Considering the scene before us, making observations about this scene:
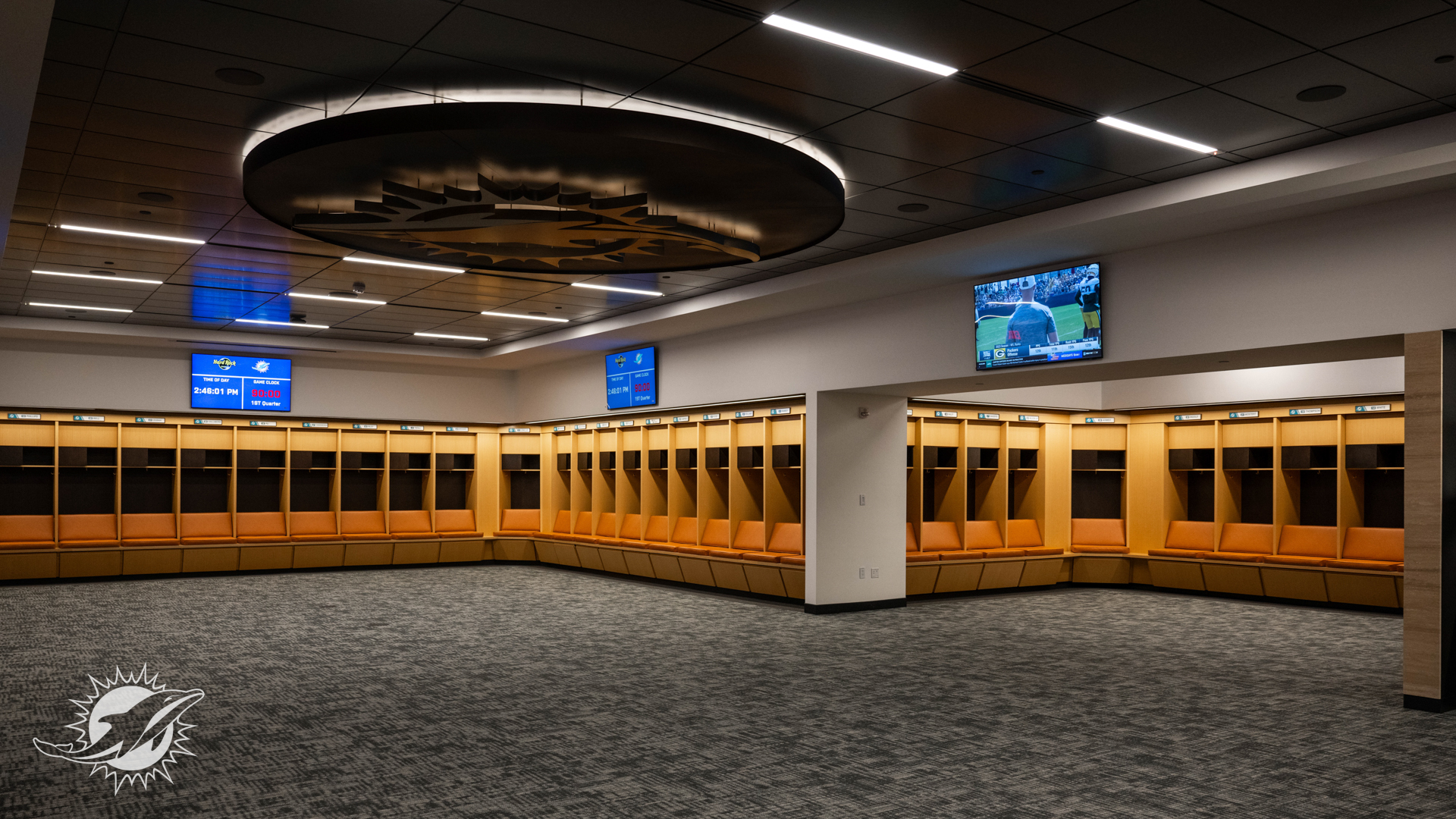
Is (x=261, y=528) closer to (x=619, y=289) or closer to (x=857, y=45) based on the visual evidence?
(x=619, y=289)

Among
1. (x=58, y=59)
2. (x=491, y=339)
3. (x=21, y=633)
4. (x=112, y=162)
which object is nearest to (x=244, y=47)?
(x=58, y=59)

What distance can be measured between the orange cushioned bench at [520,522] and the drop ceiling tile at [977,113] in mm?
12198

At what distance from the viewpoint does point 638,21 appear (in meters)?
4.51

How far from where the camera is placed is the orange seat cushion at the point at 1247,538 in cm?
1213

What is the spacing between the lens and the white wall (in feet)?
44.3

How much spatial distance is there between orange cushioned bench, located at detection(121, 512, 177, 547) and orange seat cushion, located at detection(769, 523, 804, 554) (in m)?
8.41

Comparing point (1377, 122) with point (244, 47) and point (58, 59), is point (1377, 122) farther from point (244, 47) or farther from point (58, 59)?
point (58, 59)

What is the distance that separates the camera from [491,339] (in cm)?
1476

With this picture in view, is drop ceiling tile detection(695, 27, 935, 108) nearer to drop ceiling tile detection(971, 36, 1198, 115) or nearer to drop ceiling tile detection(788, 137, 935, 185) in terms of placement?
drop ceiling tile detection(971, 36, 1198, 115)

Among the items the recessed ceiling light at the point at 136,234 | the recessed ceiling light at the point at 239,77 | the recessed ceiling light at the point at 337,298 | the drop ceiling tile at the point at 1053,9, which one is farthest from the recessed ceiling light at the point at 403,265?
the drop ceiling tile at the point at 1053,9

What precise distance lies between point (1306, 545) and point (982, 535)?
3678 mm

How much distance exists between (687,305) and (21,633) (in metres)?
6.96

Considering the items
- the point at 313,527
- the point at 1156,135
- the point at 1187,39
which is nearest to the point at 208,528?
the point at 313,527

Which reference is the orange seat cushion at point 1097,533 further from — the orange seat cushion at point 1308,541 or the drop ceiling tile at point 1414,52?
the drop ceiling tile at point 1414,52
